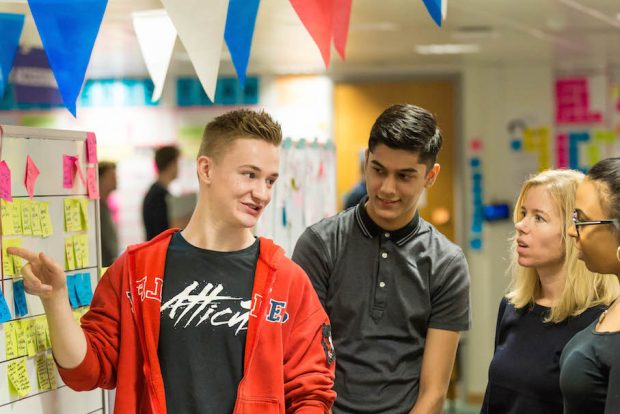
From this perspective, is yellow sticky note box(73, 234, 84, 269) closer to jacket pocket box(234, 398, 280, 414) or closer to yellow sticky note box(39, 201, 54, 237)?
yellow sticky note box(39, 201, 54, 237)

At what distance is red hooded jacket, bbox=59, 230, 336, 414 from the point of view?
2059mm

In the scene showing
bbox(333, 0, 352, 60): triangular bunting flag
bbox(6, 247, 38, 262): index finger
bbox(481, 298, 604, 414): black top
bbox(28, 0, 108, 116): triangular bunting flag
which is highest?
bbox(333, 0, 352, 60): triangular bunting flag

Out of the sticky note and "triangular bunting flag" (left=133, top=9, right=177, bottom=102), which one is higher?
"triangular bunting flag" (left=133, top=9, right=177, bottom=102)

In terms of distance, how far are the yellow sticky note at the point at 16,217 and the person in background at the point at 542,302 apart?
1.22 meters

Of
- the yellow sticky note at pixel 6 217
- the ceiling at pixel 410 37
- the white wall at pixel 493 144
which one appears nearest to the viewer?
the yellow sticky note at pixel 6 217

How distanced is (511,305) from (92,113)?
5.64 metres

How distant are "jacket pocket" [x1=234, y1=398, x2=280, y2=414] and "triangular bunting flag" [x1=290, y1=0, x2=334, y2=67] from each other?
0.96m

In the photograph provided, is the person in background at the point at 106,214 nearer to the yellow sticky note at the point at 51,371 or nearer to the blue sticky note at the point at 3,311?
the yellow sticky note at the point at 51,371

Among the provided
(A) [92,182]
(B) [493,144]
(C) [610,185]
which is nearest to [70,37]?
(A) [92,182]

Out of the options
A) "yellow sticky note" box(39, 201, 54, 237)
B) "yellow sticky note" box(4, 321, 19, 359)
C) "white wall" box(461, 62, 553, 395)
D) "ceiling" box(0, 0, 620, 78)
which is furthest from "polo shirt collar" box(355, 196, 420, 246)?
"white wall" box(461, 62, 553, 395)

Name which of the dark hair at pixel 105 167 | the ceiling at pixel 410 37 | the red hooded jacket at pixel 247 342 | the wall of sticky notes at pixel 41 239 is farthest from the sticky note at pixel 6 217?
the dark hair at pixel 105 167

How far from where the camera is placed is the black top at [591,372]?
1.85m

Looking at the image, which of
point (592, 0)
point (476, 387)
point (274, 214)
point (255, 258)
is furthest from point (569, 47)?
point (255, 258)

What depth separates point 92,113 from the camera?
7.64m
